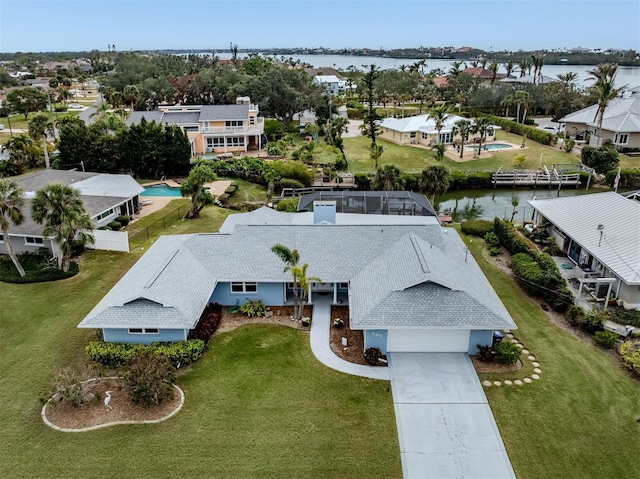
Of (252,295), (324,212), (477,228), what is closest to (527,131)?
(477,228)

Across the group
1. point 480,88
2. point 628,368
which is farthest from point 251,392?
point 480,88

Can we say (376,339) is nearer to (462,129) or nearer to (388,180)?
(388,180)

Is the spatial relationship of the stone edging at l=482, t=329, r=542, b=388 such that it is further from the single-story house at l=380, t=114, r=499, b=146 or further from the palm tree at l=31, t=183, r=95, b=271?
the single-story house at l=380, t=114, r=499, b=146

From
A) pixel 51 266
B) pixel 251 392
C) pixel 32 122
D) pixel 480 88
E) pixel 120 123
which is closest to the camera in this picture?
pixel 251 392

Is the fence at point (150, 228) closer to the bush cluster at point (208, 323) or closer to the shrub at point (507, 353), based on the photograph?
the bush cluster at point (208, 323)

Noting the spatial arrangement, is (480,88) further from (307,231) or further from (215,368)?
(215,368)

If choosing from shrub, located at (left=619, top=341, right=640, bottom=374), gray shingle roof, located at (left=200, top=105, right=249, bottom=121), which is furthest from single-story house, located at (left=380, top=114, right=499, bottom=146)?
shrub, located at (left=619, top=341, right=640, bottom=374)
